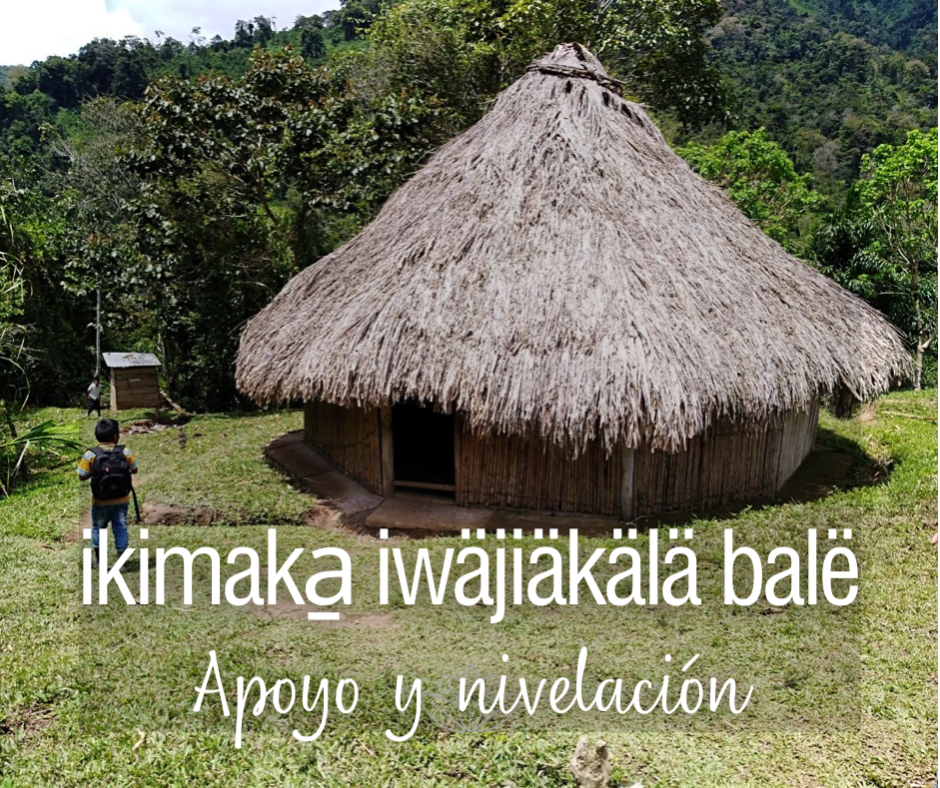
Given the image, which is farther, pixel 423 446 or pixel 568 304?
pixel 423 446

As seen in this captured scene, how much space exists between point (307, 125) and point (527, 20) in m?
4.07

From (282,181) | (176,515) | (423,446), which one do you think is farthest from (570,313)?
(282,181)

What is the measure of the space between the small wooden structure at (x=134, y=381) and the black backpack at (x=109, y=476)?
7.78m

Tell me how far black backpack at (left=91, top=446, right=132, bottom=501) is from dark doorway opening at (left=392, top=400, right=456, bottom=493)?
3.65 metres

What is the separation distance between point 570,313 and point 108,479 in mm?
3842

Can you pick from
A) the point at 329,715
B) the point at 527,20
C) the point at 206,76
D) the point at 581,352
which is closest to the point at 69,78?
the point at 206,76

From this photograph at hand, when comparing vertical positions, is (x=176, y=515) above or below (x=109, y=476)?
below

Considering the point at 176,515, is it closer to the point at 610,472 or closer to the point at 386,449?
the point at 386,449

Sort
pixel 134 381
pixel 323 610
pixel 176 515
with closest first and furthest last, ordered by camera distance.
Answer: pixel 323 610 → pixel 176 515 → pixel 134 381

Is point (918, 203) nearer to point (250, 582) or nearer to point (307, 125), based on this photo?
point (307, 125)

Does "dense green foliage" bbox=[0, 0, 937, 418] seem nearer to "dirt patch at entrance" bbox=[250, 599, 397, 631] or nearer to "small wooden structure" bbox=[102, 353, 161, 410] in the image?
"small wooden structure" bbox=[102, 353, 161, 410]

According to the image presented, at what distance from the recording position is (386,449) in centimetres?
777

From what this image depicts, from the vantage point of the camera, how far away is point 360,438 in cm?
809

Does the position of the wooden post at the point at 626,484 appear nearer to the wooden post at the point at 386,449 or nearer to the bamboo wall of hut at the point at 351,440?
the wooden post at the point at 386,449
